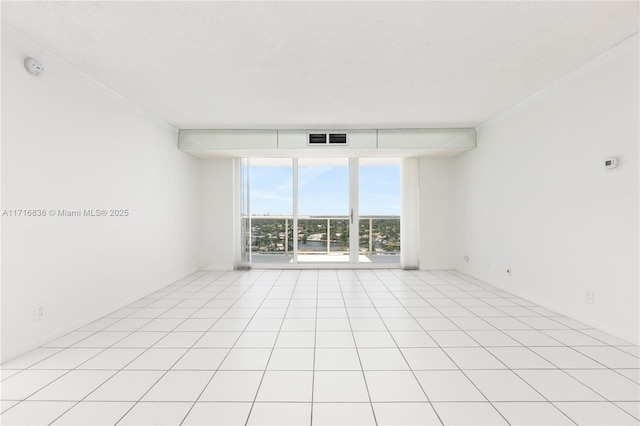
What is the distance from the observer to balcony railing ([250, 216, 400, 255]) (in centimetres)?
582

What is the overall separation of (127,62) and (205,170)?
2.98 meters

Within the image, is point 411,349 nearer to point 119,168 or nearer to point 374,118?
point 374,118

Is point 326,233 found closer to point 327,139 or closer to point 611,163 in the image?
point 327,139

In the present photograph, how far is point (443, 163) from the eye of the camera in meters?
5.53

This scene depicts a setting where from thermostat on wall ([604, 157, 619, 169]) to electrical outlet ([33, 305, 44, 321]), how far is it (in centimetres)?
498

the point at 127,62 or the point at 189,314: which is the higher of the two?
the point at 127,62

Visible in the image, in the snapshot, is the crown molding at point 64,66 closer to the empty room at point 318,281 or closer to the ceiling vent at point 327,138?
the empty room at point 318,281

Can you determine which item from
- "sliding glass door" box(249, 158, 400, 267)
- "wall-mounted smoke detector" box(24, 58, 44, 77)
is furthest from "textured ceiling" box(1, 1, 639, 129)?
"sliding glass door" box(249, 158, 400, 267)

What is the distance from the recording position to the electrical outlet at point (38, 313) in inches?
91.5

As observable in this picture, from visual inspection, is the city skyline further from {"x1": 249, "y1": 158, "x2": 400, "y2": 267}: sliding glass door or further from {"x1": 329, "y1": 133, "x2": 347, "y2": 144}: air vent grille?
{"x1": 329, "y1": 133, "x2": 347, "y2": 144}: air vent grille

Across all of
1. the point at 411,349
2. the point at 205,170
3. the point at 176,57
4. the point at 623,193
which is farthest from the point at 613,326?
the point at 205,170

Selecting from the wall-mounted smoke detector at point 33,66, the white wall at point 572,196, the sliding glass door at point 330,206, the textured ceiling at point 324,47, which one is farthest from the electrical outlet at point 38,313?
the white wall at point 572,196

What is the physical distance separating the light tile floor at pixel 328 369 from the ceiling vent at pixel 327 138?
2559 millimetres

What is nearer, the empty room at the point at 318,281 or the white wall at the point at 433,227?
the empty room at the point at 318,281
